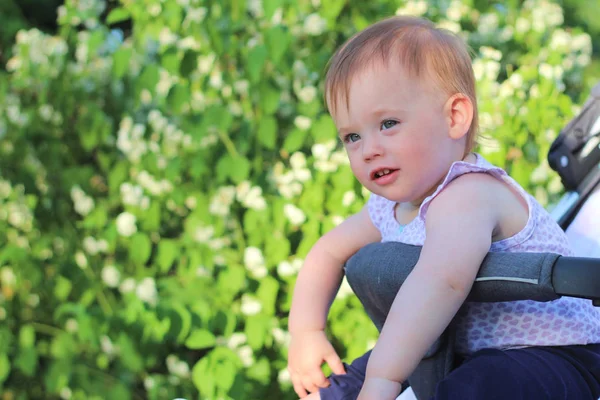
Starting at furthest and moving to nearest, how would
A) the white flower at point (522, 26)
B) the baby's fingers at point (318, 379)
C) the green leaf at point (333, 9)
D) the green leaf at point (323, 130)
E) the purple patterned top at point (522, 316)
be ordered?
1. the white flower at point (522, 26)
2. the green leaf at point (333, 9)
3. the green leaf at point (323, 130)
4. the baby's fingers at point (318, 379)
5. the purple patterned top at point (522, 316)

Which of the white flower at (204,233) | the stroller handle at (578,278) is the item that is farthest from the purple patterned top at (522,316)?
the white flower at (204,233)

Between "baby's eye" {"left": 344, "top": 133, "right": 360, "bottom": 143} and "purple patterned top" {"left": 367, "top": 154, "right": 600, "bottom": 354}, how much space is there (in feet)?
0.59

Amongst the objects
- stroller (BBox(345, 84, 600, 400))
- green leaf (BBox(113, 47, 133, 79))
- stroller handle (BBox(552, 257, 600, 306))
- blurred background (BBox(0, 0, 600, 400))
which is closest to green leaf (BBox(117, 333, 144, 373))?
blurred background (BBox(0, 0, 600, 400))

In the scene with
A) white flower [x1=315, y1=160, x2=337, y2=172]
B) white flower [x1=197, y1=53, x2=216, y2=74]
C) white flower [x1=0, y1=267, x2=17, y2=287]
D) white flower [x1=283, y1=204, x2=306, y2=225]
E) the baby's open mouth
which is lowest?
white flower [x1=0, y1=267, x2=17, y2=287]

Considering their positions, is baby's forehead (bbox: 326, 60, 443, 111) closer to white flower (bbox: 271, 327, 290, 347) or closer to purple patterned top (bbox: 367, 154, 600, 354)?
purple patterned top (bbox: 367, 154, 600, 354)

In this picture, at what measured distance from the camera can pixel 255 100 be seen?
3057 mm

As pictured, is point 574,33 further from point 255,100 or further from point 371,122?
point 371,122

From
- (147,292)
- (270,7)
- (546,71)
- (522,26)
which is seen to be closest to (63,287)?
(147,292)

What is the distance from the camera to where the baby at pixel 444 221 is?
1364 millimetres

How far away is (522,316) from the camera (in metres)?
1.49

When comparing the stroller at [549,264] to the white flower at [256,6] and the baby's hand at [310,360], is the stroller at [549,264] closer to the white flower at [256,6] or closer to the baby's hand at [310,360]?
the baby's hand at [310,360]

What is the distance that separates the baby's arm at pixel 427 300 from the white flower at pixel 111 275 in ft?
6.67

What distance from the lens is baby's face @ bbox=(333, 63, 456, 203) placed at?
1.52 meters

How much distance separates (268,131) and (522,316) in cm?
Result: 164
